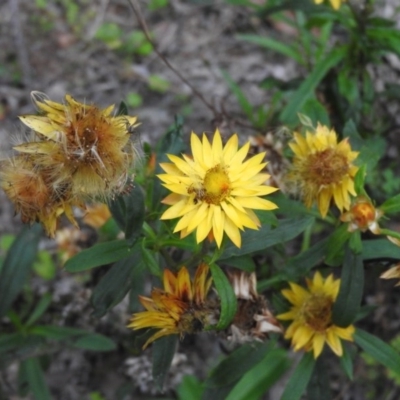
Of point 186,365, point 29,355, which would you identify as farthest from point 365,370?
point 29,355

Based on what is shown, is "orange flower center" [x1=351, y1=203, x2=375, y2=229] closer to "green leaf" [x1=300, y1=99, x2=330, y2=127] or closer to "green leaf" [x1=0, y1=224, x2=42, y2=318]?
"green leaf" [x1=300, y1=99, x2=330, y2=127]

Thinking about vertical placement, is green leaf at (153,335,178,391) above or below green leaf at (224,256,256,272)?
below

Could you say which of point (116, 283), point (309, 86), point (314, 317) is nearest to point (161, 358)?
point (116, 283)

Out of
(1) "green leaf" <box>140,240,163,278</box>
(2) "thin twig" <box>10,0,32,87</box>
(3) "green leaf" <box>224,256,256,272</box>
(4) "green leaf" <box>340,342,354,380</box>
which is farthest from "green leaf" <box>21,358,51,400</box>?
Answer: (2) "thin twig" <box>10,0,32,87</box>

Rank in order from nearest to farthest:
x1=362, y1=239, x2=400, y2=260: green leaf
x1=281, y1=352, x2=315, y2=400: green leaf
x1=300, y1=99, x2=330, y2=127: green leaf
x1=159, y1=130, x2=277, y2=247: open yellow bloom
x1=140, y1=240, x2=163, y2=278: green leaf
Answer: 1. x1=159, y1=130, x2=277, y2=247: open yellow bloom
2. x1=140, y1=240, x2=163, y2=278: green leaf
3. x1=362, y1=239, x2=400, y2=260: green leaf
4. x1=281, y1=352, x2=315, y2=400: green leaf
5. x1=300, y1=99, x2=330, y2=127: green leaf

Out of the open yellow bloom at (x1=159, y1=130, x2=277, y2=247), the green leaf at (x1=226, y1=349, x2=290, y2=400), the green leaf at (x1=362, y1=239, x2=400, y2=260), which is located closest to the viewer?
the open yellow bloom at (x1=159, y1=130, x2=277, y2=247)

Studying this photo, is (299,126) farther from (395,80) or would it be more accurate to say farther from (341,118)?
(395,80)
